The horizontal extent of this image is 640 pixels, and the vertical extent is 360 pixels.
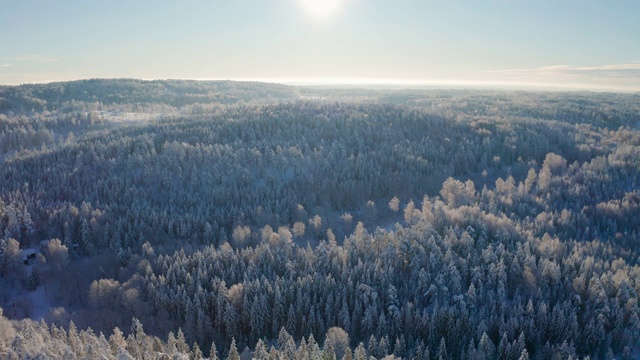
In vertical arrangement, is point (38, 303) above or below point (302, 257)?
below

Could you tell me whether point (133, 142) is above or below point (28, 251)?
above

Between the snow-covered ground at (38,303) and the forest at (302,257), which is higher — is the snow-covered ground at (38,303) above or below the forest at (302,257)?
below

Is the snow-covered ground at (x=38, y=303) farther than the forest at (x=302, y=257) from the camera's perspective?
Yes

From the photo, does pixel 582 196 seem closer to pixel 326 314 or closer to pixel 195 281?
pixel 326 314

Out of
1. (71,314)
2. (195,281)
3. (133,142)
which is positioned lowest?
(71,314)

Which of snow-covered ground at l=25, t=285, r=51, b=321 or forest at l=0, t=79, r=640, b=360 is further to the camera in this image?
snow-covered ground at l=25, t=285, r=51, b=321

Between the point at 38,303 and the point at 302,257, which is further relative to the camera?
the point at 302,257

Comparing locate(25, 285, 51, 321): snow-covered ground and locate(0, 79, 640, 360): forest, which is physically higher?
locate(0, 79, 640, 360): forest

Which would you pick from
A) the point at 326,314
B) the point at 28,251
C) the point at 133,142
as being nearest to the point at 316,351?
the point at 326,314
